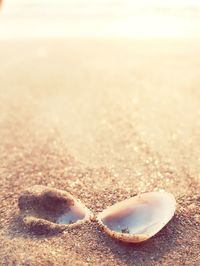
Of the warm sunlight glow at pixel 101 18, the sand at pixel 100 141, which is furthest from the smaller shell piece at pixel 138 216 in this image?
the warm sunlight glow at pixel 101 18

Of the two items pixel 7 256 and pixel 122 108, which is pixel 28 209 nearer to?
pixel 7 256

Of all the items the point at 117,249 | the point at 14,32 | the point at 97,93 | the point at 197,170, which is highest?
the point at 117,249

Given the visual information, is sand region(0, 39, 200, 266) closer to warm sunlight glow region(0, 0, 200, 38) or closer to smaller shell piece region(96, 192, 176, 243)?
smaller shell piece region(96, 192, 176, 243)

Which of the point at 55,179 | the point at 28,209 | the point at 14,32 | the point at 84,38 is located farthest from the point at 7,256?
the point at 14,32

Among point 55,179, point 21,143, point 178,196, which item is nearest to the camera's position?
point 178,196

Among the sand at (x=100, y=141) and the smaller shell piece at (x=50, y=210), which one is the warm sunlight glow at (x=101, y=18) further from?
the smaller shell piece at (x=50, y=210)

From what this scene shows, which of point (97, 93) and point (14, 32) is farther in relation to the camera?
point (14, 32)

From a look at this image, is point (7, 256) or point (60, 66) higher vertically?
point (7, 256)
